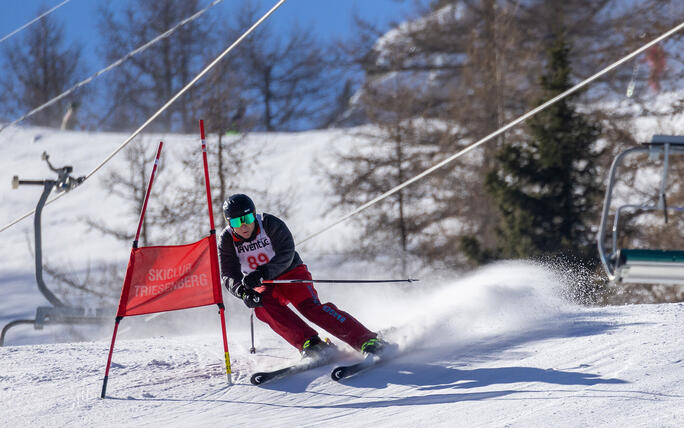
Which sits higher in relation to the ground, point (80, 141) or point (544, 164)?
point (80, 141)

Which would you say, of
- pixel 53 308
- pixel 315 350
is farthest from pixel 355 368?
pixel 53 308

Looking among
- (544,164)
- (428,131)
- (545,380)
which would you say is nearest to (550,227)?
(544,164)

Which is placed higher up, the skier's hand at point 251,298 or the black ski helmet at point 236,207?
the black ski helmet at point 236,207

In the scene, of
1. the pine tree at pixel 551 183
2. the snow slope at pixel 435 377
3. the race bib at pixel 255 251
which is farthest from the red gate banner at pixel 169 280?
the pine tree at pixel 551 183

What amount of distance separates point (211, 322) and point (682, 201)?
11.3m

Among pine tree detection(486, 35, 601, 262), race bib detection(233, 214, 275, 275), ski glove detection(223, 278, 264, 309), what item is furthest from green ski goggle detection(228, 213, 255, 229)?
pine tree detection(486, 35, 601, 262)

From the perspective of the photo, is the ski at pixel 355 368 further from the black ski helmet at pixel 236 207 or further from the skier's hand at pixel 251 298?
the black ski helmet at pixel 236 207

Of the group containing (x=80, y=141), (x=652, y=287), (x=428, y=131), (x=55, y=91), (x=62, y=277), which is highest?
(x=55, y=91)

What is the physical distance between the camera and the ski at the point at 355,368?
5.51 m

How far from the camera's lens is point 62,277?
20781mm

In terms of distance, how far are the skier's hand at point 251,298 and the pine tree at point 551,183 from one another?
1239 cm

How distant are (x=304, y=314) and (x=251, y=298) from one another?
487mm

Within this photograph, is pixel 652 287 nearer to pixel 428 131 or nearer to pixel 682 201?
pixel 682 201

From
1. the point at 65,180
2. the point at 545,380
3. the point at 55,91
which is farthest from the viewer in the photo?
the point at 55,91
